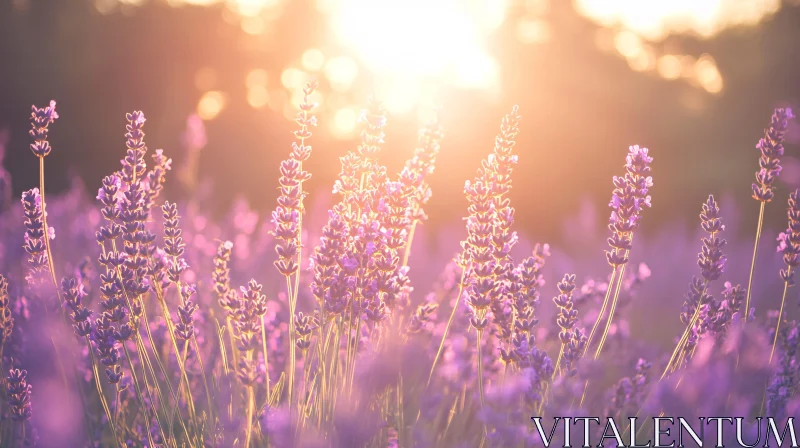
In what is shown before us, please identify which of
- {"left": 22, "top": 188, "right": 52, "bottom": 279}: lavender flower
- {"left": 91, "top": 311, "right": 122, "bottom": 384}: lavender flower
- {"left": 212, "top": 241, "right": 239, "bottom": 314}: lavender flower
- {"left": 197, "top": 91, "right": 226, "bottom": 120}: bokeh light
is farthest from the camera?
{"left": 197, "top": 91, "right": 226, "bottom": 120}: bokeh light

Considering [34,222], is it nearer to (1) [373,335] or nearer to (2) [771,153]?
(1) [373,335]

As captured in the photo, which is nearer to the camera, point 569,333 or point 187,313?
point 187,313

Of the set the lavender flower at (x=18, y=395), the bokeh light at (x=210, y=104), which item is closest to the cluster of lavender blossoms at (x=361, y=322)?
the lavender flower at (x=18, y=395)

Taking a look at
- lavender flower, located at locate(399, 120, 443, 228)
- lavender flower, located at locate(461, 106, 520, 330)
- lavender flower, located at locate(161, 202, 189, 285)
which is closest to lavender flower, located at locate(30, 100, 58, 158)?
lavender flower, located at locate(161, 202, 189, 285)

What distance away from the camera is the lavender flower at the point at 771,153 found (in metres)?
2.49

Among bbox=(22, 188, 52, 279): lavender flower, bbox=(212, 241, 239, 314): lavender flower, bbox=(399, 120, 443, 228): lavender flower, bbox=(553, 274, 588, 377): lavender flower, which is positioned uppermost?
bbox=(399, 120, 443, 228): lavender flower

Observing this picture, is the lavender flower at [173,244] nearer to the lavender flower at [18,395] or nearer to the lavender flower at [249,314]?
the lavender flower at [249,314]

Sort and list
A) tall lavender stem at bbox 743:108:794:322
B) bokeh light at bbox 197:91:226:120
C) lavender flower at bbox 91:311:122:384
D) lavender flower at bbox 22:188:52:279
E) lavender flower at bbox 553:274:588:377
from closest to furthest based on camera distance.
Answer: lavender flower at bbox 91:311:122:384 → lavender flower at bbox 22:188:52:279 → lavender flower at bbox 553:274:588:377 → tall lavender stem at bbox 743:108:794:322 → bokeh light at bbox 197:91:226:120

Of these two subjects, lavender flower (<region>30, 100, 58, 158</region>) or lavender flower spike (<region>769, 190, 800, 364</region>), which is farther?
lavender flower spike (<region>769, 190, 800, 364</region>)

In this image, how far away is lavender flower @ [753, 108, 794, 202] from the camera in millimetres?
2494

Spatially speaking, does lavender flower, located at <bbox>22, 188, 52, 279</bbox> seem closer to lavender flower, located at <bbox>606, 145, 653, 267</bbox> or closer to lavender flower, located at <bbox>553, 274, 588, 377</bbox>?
lavender flower, located at <bbox>553, 274, 588, 377</bbox>

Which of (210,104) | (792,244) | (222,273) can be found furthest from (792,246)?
(210,104)

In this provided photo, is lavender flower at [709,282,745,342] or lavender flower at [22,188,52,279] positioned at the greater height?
lavender flower at [22,188,52,279]

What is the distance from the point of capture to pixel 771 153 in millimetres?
2566
